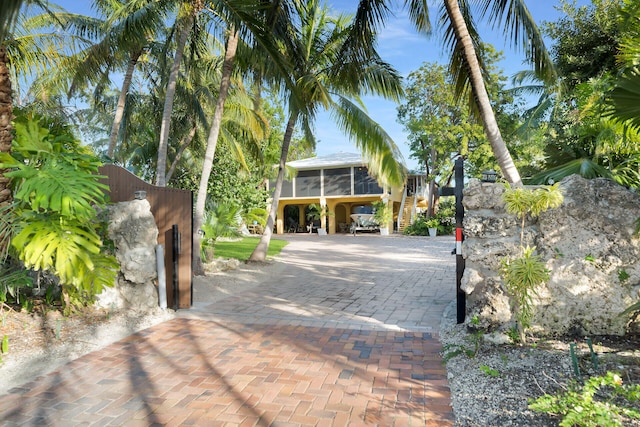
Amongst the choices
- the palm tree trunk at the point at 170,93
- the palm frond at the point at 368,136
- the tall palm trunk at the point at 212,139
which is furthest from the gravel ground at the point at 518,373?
the palm tree trunk at the point at 170,93

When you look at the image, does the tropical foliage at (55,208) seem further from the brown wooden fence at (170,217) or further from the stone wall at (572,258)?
the stone wall at (572,258)

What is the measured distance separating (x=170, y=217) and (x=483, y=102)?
462 centimetres

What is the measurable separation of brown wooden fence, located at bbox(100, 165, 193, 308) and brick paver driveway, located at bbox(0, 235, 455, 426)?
411 mm

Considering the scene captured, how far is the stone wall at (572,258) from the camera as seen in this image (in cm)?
392

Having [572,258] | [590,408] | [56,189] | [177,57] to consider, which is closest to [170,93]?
[177,57]

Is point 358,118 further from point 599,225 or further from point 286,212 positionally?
point 286,212

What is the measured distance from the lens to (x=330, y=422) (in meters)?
2.82

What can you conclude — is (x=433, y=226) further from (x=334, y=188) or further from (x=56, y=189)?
(x=56, y=189)

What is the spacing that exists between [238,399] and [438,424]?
4.92ft

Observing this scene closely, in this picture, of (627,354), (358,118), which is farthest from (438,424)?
(358,118)

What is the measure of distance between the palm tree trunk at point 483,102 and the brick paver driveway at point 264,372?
2184 millimetres

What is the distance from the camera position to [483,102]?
4965 millimetres

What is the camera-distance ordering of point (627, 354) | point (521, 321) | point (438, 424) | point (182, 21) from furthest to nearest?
point (182, 21) < point (521, 321) < point (627, 354) < point (438, 424)

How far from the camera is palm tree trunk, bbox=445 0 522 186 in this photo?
479 centimetres
